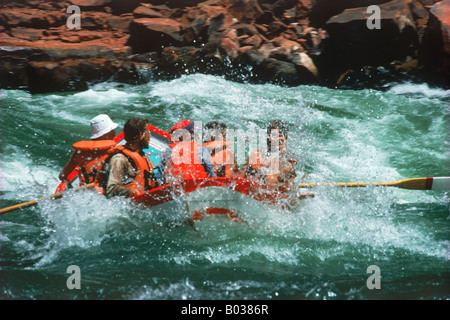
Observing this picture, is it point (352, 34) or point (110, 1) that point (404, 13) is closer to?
point (352, 34)

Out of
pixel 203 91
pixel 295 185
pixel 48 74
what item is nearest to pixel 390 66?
pixel 203 91

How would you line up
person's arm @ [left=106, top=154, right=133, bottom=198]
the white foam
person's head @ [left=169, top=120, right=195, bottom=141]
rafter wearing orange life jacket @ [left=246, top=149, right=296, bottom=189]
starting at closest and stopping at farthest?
person's arm @ [left=106, top=154, right=133, bottom=198]
rafter wearing orange life jacket @ [left=246, top=149, right=296, bottom=189]
person's head @ [left=169, top=120, right=195, bottom=141]
the white foam

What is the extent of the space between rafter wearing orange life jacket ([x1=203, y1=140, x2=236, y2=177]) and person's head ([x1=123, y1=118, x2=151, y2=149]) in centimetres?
55

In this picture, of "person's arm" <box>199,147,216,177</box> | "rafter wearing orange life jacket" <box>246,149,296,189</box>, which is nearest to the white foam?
"rafter wearing orange life jacket" <box>246,149,296,189</box>

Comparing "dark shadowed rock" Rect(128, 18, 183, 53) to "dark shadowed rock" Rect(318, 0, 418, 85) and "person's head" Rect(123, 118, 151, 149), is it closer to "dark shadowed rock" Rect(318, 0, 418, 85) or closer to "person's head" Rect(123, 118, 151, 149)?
"dark shadowed rock" Rect(318, 0, 418, 85)

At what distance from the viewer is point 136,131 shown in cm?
383

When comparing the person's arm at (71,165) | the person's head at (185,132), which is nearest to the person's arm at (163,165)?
the person's head at (185,132)

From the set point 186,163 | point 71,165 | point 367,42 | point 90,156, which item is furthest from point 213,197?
point 367,42

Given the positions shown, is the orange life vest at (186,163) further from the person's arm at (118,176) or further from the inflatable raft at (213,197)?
the person's arm at (118,176)

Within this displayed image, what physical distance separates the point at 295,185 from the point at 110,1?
343 inches

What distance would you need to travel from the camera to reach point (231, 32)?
9.23m

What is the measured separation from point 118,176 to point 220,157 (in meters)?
0.92

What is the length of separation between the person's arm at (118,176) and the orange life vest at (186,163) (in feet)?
1.27

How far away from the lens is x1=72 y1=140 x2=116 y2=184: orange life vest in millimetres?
4160
